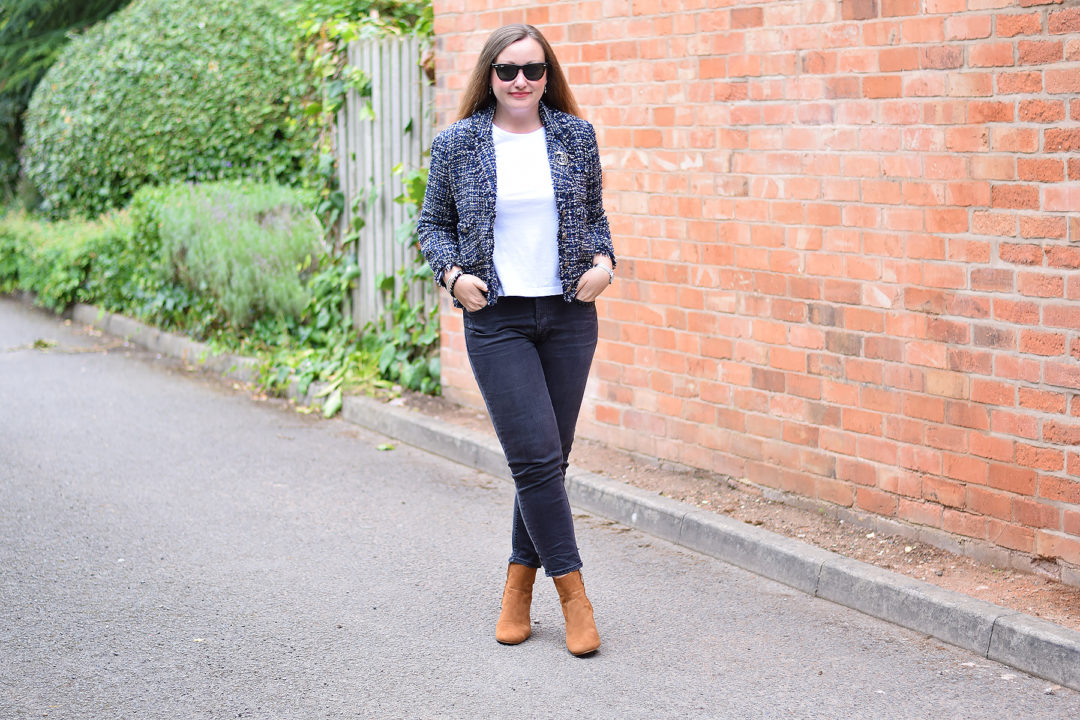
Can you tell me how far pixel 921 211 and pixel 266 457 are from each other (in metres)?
3.79

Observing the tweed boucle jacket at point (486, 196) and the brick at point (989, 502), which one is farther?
the brick at point (989, 502)

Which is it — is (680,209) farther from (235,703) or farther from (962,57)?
(235,703)

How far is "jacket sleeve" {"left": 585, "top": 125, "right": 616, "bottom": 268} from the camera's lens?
4148 millimetres

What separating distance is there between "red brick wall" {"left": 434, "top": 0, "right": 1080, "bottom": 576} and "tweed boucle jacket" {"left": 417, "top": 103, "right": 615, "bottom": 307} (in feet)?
4.45

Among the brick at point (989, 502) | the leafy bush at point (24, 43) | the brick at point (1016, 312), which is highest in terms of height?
the leafy bush at point (24, 43)

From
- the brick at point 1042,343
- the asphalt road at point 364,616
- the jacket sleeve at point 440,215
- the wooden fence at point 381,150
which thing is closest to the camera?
the asphalt road at point 364,616

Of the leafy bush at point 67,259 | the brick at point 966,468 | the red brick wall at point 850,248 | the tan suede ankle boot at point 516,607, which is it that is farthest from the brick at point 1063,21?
the leafy bush at point 67,259

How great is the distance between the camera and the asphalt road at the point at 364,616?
378 cm

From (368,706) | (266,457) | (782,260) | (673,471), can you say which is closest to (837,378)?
(782,260)

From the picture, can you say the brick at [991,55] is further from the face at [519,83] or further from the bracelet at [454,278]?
the bracelet at [454,278]

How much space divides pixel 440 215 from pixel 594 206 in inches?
20.1

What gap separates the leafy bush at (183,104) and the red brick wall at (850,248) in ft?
24.2

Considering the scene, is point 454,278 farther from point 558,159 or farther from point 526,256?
point 558,159

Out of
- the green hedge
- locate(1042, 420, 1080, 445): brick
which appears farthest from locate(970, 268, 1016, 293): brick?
the green hedge
